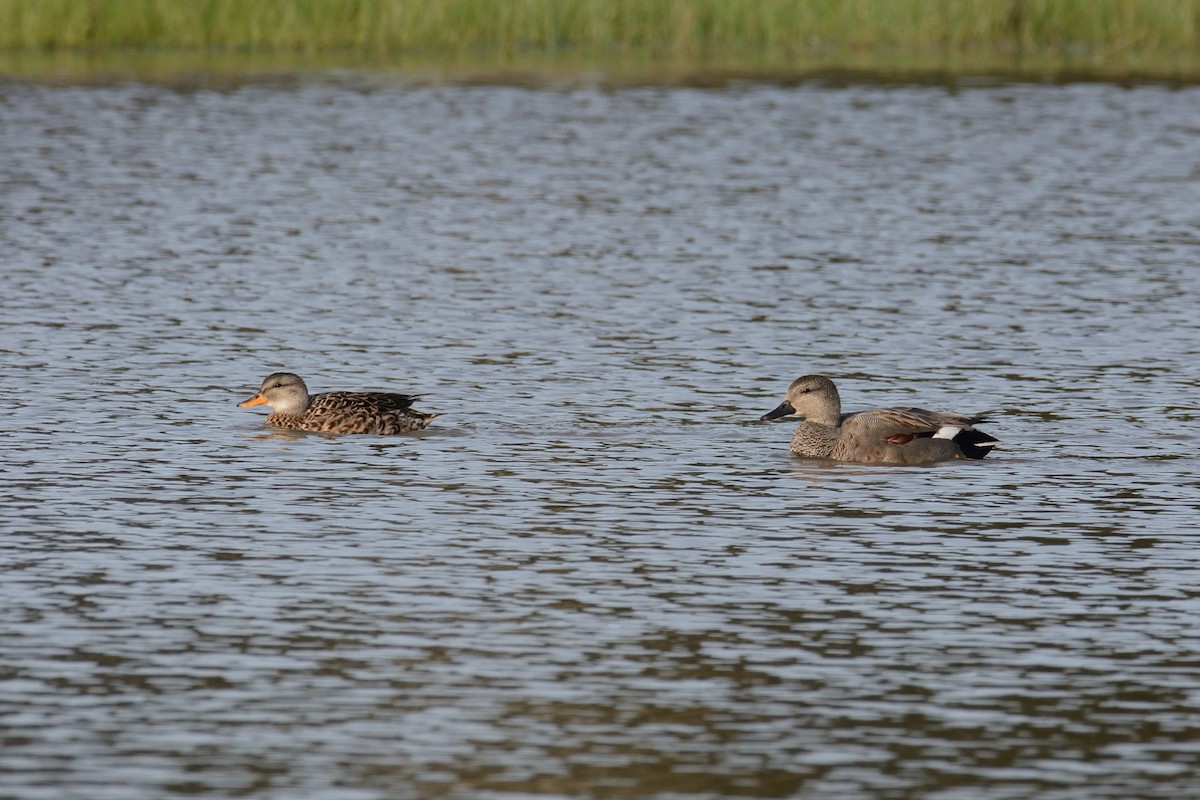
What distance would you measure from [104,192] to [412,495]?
49.0 ft

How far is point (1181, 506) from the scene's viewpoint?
484 inches

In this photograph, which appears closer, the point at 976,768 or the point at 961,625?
the point at 976,768

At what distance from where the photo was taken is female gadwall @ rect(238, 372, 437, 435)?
14609 mm

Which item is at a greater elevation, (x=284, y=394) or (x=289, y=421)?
(x=284, y=394)

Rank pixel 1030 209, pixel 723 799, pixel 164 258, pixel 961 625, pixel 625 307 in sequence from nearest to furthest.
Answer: pixel 723 799
pixel 961 625
pixel 625 307
pixel 164 258
pixel 1030 209

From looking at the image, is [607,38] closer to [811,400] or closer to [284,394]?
[284,394]

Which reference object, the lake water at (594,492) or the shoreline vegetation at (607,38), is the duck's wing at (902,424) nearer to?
the lake water at (594,492)

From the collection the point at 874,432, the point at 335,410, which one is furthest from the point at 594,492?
the point at 335,410

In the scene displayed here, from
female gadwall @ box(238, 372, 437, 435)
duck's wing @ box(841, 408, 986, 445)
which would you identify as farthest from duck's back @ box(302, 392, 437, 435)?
duck's wing @ box(841, 408, 986, 445)

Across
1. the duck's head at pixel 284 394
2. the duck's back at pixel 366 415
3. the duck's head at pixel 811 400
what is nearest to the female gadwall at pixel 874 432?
the duck's head at pixel 811 400

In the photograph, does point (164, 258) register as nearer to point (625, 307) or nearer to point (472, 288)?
point (472, 288)

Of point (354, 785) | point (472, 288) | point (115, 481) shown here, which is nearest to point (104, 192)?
point (472, 288)

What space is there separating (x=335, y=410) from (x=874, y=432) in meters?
3.42

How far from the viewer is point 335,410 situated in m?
14.9
